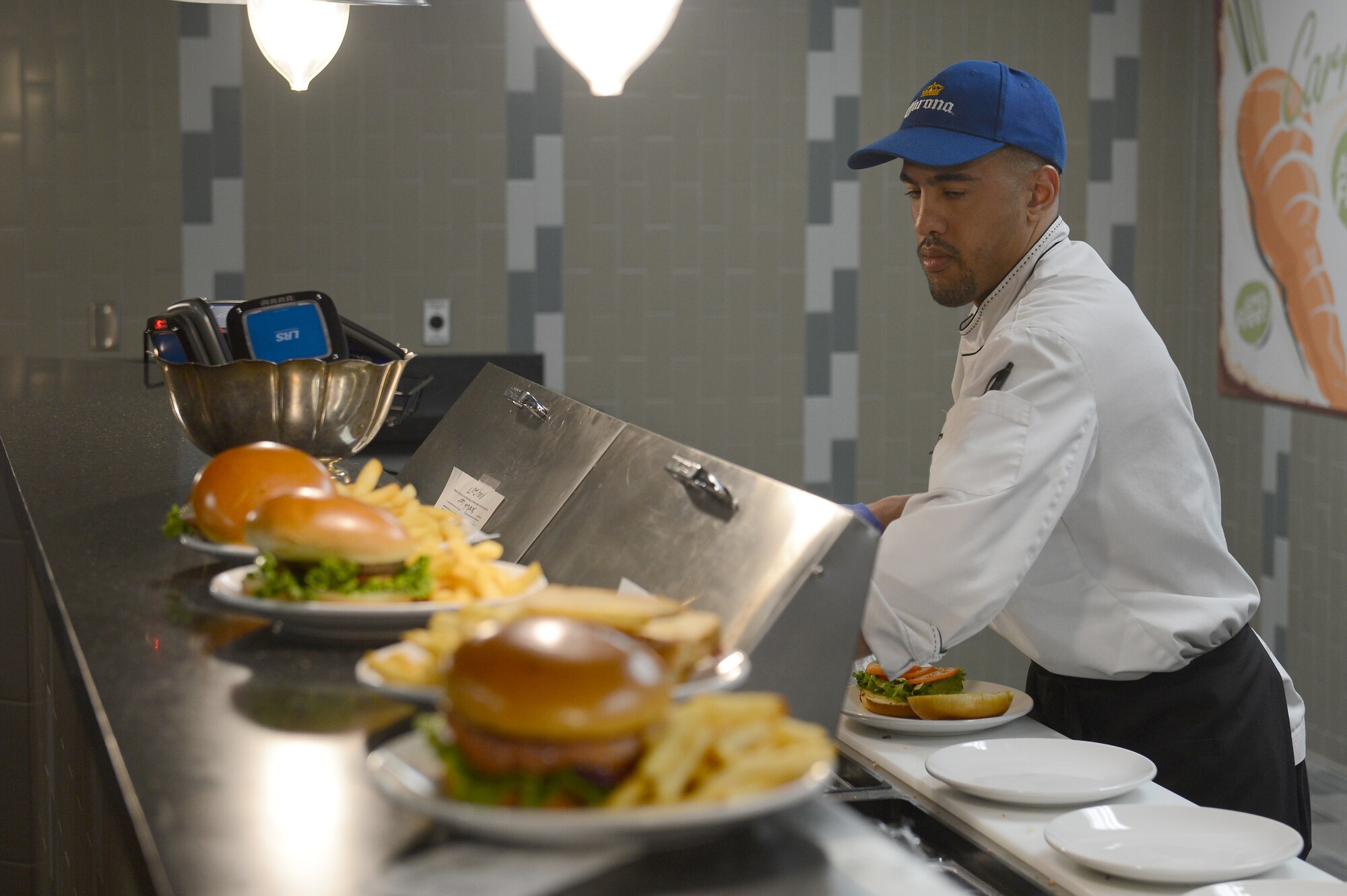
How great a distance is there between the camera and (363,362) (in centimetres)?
170

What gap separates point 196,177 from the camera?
4.61 metres

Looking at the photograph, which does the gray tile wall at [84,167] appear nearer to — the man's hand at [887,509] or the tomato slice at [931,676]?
the man's hand at [887,509]

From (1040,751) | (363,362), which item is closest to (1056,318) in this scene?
(1040,751)

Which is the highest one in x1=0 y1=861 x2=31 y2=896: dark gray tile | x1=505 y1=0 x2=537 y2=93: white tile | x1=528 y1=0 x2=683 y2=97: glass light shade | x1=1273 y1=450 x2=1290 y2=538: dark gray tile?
x1=505 y1=0 x2=537 y2=93: white tile

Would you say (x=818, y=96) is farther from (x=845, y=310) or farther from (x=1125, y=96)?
(x=1125, y=96)

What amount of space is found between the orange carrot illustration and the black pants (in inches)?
92.5

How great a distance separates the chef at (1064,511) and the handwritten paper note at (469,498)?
0.50 meters

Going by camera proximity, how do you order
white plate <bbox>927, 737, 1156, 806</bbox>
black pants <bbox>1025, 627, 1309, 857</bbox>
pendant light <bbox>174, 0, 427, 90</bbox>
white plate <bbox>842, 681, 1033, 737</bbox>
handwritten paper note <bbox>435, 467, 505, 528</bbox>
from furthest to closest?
pendant light <bbox>174, 0, 427, 90</bbox> < black pants <bbox>1025, 627, 1309, 857</bbox> < white plate <bbox>842, 681, 1033, 737</bbox> < handwritten paper note <bbox>435, 467, 505, 528</bbox> < white plate <bbox>927, 737, 1156, 806</bbox>

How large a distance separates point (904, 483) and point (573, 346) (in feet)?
4.42

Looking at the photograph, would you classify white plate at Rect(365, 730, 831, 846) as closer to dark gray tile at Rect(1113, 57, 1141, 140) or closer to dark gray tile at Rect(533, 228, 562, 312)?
dark gray tile at Rect(533, 228, 562, 312)

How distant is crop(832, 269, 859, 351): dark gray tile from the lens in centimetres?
501

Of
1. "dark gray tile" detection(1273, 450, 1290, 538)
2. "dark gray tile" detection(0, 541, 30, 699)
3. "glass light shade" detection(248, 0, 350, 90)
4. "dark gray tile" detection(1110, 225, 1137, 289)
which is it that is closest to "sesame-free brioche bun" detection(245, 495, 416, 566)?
"glass light shade" detection(248, 0, 350, 90)

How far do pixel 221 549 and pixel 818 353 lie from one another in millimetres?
3901

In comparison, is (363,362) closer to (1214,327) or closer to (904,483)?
(904,483)
